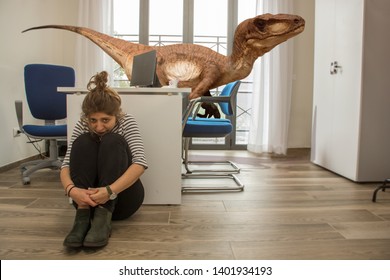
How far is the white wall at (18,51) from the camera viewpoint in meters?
2.93

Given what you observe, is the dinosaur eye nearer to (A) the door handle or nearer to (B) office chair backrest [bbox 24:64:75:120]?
(A) the door handle

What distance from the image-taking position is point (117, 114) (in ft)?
4.86

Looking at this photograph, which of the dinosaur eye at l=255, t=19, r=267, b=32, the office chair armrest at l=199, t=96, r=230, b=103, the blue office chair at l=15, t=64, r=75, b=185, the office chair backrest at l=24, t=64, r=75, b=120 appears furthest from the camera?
the office chair backrest at l=24, t=64, r=75, b=120

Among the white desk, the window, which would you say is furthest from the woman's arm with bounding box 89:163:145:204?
the window

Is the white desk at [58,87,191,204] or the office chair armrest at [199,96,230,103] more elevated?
the office chair armrest at [199,96,230,103]

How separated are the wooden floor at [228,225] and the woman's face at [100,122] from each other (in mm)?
454

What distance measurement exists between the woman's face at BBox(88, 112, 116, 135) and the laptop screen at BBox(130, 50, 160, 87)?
553mm

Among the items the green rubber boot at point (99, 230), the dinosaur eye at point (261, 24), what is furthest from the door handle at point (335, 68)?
the green rubber boot at point (99, 230)

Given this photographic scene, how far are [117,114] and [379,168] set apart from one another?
80.5 inches

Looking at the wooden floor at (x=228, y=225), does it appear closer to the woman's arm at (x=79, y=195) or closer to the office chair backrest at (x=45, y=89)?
the woman's arm at (x=79, y=195)

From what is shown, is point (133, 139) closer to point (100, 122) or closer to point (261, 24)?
point (100, 122)

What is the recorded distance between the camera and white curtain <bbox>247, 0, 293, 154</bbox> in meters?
4.19

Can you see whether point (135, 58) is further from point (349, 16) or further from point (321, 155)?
point (321, 155)
